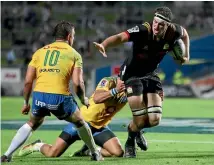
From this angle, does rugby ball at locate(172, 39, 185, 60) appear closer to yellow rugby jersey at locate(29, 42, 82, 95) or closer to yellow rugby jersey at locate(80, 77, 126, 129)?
yellow rugby jersey at locate(80, 77, 126, 129)

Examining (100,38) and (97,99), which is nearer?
(97,99)

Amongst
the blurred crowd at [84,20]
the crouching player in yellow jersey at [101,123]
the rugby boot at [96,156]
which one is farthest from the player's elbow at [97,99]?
the blurred crowd at [84,20]

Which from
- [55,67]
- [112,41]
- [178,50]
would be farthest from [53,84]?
[178,50]

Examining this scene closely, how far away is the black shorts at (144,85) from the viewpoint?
9.86 metres

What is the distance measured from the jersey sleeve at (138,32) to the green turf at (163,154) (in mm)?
1694

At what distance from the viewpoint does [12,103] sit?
25375 millimetres

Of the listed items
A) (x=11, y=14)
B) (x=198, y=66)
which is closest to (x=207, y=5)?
(x=198, y=66)

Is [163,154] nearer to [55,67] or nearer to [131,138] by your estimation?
[131,138]

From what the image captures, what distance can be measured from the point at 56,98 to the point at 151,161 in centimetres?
156

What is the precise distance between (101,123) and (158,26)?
69.9 inches

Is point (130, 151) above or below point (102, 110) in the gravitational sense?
below

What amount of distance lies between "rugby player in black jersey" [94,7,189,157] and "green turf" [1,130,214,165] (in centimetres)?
53

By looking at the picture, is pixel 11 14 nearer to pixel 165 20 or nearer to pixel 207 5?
pixel 207 5

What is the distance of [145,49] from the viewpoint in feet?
32.2
